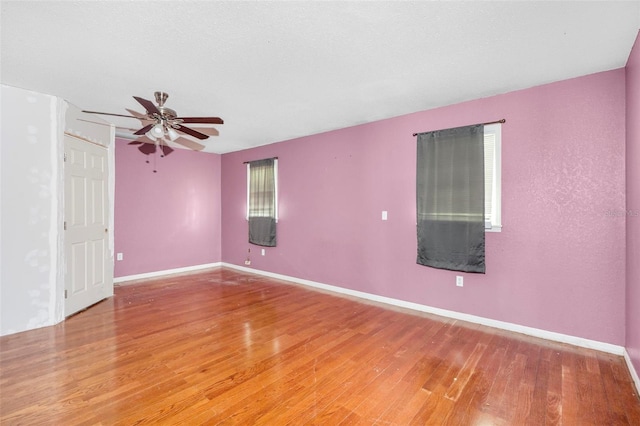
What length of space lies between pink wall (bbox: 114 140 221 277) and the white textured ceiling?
2007mm

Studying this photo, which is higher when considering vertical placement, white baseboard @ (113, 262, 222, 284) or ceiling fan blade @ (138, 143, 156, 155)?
ceiling fan blade @ (138, 143, 156, 155)

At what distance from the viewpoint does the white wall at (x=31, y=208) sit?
2.99 meters

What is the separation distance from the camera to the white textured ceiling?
1884 millimetres

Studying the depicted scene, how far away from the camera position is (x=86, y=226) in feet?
12.6

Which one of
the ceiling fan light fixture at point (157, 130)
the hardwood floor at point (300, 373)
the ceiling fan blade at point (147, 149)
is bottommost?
the hardwood floor at point (300, 373)

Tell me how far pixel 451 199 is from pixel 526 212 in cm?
74

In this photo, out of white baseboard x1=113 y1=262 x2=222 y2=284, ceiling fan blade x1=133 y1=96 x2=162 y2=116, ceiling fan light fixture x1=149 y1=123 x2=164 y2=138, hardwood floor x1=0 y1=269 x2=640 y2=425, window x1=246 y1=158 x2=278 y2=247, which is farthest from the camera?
window x1=246 y1=158 x2=278 y2=247

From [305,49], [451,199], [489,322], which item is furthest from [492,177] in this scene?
[305,49]

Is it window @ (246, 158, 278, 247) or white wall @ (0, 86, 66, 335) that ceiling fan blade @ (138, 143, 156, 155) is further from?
white wall @ (0, 86, 66, 335)

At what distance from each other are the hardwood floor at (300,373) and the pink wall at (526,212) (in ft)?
1.18

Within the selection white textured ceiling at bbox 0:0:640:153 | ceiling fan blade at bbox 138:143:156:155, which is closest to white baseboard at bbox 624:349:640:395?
white textured ceiling at bbox 0:0:640:153

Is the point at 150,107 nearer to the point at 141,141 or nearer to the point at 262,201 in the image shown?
the point at 141,141

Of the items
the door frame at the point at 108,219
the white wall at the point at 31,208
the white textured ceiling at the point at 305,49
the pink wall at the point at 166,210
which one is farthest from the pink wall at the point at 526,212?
the white wall at the point at 31,208

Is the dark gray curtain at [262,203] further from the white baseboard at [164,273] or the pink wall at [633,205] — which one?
the pink wall at [633,205]
